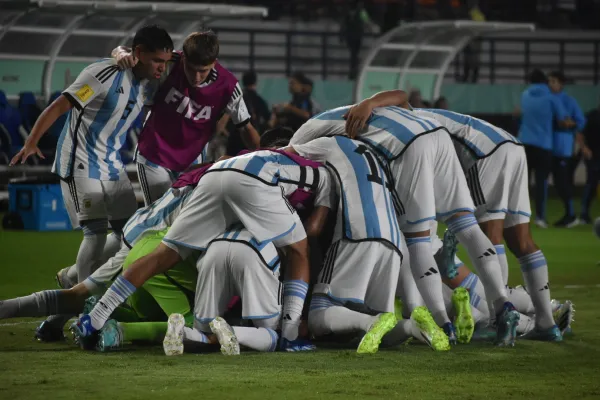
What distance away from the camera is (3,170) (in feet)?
52.2

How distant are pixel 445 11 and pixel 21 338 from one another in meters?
20.3

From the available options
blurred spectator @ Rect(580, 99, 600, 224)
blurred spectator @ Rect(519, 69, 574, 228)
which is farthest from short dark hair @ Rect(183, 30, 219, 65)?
blurred spectator @ Rect(580, 99, 600, 224)

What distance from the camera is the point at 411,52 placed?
1866 centimetres

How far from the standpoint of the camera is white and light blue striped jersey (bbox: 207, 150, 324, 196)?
6.19 m

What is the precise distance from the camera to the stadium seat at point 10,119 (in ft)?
50.4

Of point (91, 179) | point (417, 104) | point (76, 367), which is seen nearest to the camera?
point (76, 367)

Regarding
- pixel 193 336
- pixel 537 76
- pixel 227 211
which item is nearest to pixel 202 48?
pixel 227 211

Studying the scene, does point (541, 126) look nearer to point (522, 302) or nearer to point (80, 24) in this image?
point (80, 24)

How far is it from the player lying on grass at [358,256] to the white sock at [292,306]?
0.50ft

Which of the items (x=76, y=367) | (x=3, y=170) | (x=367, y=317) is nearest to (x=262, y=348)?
(x=367, y=317)

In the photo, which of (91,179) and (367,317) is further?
(91,179)

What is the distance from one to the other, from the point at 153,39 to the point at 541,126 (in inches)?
344

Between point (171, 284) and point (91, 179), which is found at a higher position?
point (91, 179)

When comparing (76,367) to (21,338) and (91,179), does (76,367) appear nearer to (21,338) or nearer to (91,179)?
(21,338)
